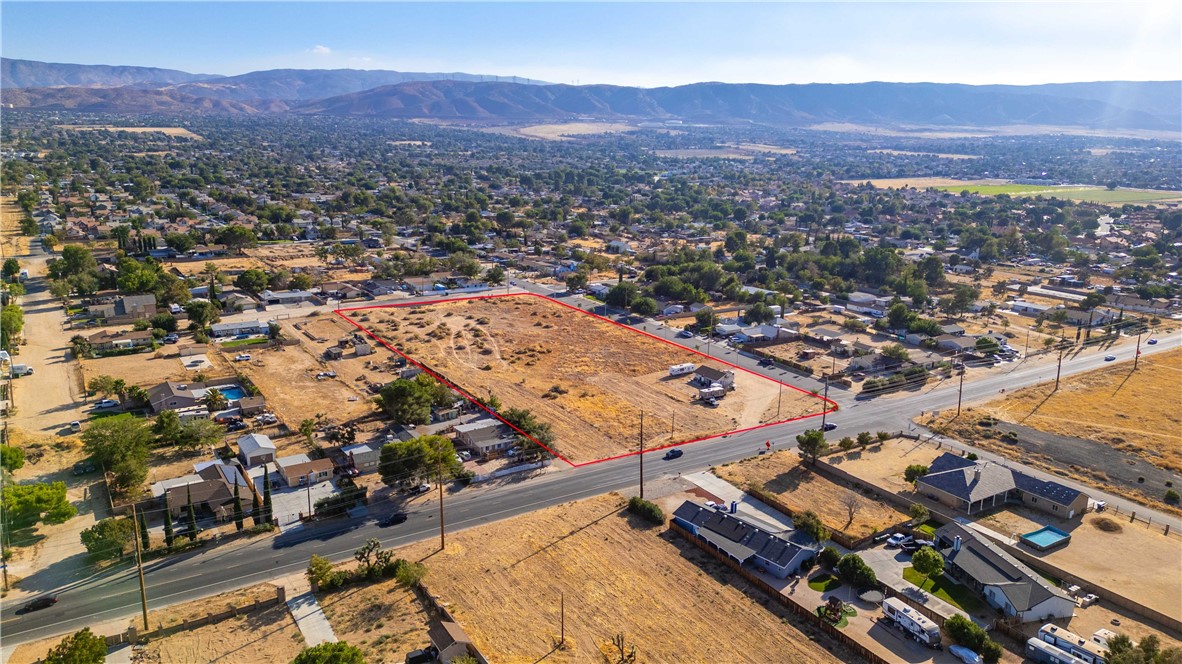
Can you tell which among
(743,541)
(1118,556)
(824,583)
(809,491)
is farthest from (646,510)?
(1118,556)

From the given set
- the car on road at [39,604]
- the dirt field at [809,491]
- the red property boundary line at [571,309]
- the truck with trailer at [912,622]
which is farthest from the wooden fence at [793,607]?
the car on road at [39,604]

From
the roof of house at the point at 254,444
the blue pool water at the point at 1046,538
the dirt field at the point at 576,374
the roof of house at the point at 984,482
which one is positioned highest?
the roof of house at the point at 254,444

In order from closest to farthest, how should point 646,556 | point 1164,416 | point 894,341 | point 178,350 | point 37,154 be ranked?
point 646,556 → point 1164,416 → point 178,350 → point 894,341 → point 37,154

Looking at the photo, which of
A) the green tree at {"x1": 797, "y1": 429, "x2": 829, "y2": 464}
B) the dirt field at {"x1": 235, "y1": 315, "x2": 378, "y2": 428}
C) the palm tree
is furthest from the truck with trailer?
the palm tree

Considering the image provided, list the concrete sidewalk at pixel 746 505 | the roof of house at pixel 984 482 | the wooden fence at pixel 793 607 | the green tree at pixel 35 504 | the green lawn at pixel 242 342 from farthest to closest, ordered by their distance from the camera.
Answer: the green lawn at pixel 242 342
the roof of house at pixel 984 482
the concrete sidewalk at pixel 746 505
the green tree at pixel 35 504
the wooden fence at pixel 793 607

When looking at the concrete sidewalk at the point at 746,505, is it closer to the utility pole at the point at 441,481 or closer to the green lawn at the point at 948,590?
the green lawn at the point at 948,590

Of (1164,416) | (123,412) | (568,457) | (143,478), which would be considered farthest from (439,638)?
(1164,416)

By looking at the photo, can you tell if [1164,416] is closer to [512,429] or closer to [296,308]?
[512,429]
